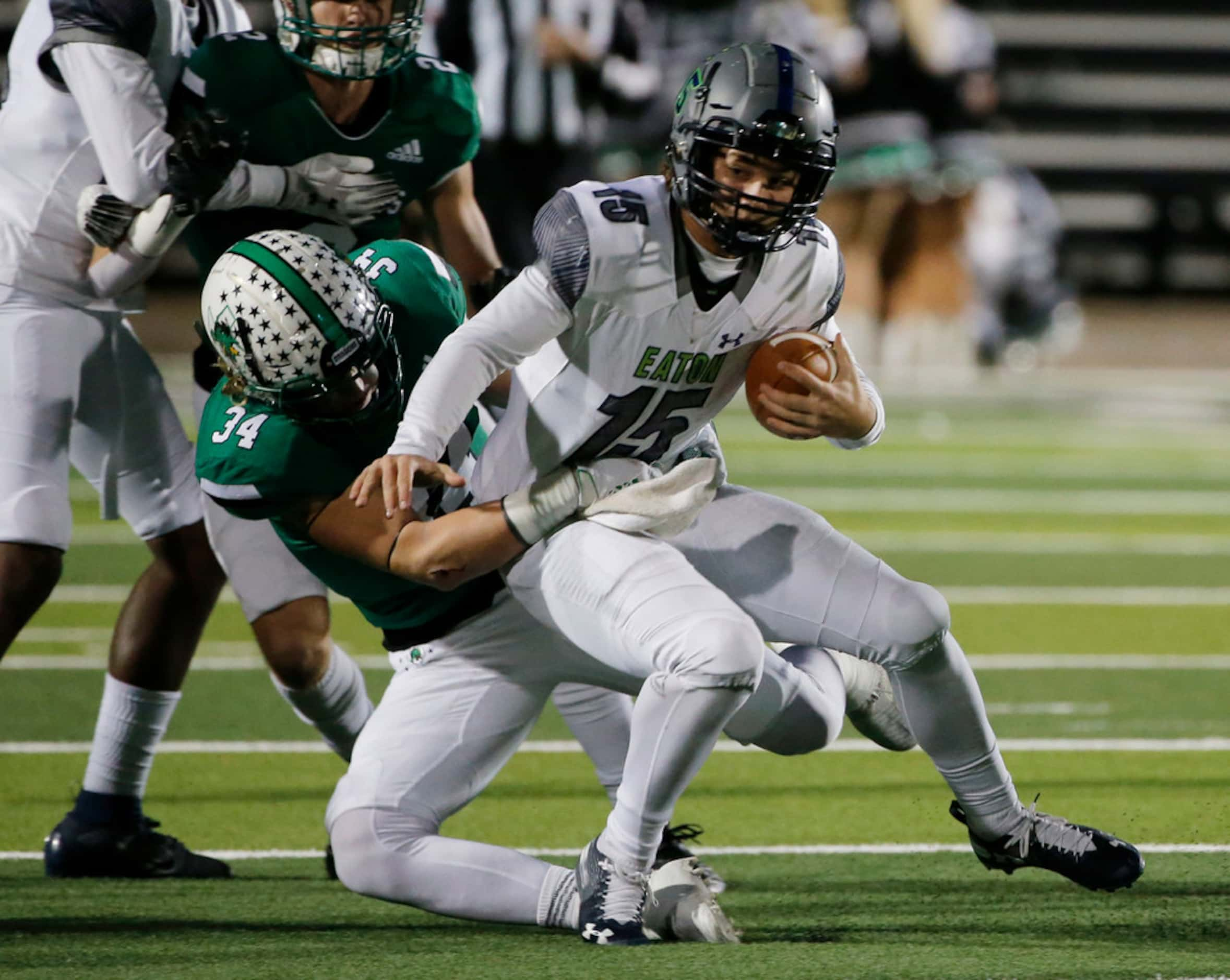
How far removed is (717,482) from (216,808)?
1.35 meters

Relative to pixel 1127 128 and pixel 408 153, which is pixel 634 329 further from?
pixel 1127 128

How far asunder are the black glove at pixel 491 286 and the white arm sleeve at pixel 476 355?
659 millimetres

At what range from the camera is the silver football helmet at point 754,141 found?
112 inches

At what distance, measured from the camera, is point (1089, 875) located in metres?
2.99

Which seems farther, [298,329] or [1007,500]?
[1007,500]

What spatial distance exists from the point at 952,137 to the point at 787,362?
9477mm

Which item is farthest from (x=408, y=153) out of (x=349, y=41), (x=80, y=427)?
(x=80, y=427)

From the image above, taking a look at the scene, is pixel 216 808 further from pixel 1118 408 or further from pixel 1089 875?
pixel 1118 408

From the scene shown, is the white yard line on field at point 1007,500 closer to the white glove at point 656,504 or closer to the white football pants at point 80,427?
the white football pants at point 80,427

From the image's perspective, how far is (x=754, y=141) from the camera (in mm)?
2834

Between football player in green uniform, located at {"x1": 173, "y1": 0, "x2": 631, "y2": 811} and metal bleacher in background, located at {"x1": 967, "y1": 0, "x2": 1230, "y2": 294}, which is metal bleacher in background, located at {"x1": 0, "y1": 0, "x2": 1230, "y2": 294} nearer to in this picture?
metal bleacher in background, located at {"x1": 967, "y1": 0, "x2": 1230, "y2": 294}

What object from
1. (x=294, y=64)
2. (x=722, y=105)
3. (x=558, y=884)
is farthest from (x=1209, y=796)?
(x=294, y=64)

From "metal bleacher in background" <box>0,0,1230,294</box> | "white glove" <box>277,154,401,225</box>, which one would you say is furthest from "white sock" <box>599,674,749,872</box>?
"metal bleacher in background" <box>0,0,1230,294</box>

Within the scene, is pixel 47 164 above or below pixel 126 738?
above
